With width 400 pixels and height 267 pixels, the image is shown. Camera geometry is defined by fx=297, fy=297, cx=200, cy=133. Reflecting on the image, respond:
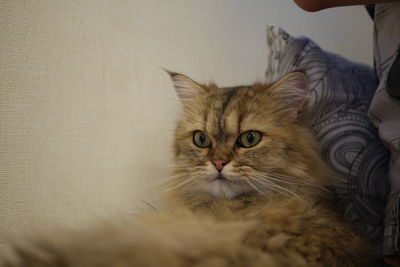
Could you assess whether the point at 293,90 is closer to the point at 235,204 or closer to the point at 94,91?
the point at 235,204

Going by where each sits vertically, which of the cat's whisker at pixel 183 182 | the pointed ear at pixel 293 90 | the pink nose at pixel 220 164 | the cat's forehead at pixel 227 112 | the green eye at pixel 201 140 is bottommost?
the cat's whisker at pixel 183 182

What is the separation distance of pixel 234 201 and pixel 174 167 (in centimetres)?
27

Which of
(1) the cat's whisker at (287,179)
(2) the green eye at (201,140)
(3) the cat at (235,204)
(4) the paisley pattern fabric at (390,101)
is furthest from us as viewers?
(2) the green eye at (201,140)

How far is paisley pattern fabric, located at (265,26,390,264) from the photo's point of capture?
96cm

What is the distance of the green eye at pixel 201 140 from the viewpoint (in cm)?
100

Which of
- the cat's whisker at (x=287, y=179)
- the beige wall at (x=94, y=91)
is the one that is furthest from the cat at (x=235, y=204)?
the beige wall at (x=94, y=91)

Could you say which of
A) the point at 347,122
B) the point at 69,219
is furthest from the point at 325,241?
the point at 69,219

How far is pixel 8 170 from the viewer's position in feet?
2.89

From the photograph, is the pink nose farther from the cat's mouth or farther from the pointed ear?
the pointed ear

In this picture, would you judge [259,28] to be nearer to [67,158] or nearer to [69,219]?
[67,158]

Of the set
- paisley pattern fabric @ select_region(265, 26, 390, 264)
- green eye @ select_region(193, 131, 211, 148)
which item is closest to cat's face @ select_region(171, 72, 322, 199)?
green eye @ select_region(193, 131, 211, 148)

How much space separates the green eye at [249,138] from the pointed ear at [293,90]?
160 mm

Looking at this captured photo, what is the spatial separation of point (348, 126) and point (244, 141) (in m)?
0.39

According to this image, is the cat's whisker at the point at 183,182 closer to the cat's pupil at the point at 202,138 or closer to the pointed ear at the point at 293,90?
the cat's pupil at the point at 202,138
